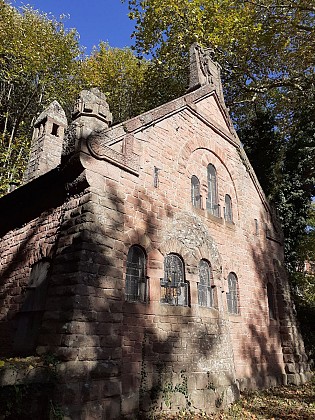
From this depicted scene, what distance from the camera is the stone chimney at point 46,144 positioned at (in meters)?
12.8

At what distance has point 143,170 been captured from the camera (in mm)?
8555

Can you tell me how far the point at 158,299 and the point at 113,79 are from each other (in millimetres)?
21859

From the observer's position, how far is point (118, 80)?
25.7 metres

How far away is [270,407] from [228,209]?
6043 mm

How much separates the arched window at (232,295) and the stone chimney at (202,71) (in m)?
7.11

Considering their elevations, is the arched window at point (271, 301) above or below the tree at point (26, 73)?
below

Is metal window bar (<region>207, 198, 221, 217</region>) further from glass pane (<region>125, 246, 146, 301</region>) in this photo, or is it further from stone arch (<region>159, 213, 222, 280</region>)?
glass pane (<region>125, 246, 146, 301</region>)

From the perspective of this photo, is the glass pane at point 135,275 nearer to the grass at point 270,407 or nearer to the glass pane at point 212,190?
the grass at point 270,407

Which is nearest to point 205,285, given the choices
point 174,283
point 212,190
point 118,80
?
point 174,283

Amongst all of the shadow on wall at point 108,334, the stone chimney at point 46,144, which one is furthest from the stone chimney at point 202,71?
the shadow on wall at point 108,334

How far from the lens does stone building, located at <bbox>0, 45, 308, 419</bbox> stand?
621cm

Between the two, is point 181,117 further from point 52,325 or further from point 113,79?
point 113,79

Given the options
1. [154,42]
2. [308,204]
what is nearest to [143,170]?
[308,204]

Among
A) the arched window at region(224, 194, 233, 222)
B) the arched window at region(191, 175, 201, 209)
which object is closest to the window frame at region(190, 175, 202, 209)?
the arched window at region(191, 175, 201, 209)
